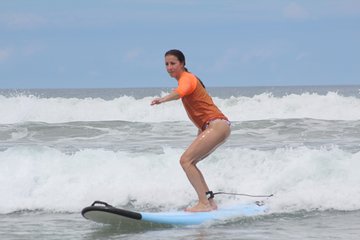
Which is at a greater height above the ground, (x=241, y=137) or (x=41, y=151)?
(x=241, y=137)

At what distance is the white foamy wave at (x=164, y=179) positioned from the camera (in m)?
8.77

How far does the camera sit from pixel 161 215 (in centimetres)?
737

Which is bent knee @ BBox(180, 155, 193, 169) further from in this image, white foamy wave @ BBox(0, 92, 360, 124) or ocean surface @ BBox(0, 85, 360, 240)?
white foamy wave @ BBox(0, 92, 360, 124)

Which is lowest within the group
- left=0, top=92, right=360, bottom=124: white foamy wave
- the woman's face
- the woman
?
the woman

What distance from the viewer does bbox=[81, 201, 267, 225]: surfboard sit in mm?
7098

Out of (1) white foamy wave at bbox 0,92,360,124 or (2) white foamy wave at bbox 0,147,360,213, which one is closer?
(2) white foamy wave at bbox 0,147,360,213

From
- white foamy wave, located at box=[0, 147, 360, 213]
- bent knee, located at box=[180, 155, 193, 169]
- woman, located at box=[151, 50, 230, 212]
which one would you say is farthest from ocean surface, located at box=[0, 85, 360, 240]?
bent knee, located at box=[180, 155, 193, 169]

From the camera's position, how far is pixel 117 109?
25734 mm

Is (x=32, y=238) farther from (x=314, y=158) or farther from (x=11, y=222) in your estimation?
(x=314, y=158)

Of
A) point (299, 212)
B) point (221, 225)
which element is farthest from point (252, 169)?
point (221, 225)

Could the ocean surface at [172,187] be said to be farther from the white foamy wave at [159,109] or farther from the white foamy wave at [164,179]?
the white foamy wave at [159,109]

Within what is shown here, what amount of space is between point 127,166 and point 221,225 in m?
2.77

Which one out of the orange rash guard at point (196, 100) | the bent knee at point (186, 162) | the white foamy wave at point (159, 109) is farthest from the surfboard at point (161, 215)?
the white foamy wave at point (159, 109)

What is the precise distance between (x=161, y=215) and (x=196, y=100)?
3.91 feet
